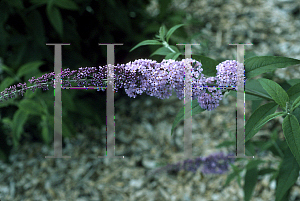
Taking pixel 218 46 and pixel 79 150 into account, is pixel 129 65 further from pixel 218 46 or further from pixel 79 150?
pixel 218 46

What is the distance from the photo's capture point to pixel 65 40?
2.65 metres

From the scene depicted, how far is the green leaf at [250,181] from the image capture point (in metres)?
1.76

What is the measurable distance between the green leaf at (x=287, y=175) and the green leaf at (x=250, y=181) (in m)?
0.38

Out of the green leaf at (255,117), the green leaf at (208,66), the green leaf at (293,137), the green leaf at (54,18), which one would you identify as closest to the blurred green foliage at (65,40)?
the green leaf at (54,18)

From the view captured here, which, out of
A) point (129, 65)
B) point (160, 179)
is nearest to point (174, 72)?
point (129, 65)

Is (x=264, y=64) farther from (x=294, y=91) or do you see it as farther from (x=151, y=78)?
(x=151, y=78)

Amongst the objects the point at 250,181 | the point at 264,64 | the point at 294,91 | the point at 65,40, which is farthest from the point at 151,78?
the point at 65,40

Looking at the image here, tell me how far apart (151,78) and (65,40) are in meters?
2.01

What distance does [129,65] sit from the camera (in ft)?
2.93

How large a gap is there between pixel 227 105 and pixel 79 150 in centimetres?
188

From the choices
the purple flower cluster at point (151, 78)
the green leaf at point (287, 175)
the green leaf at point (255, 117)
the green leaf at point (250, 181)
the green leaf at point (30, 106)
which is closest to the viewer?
the purple flower cluster at point (151, 78)

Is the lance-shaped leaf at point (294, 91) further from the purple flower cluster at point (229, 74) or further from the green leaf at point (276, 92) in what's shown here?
the purple flower cluster at point (229, 74)

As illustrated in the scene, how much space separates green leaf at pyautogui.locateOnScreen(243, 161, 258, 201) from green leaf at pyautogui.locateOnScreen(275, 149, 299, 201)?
1.23ft

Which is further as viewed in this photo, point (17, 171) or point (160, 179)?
point (17, 171)
